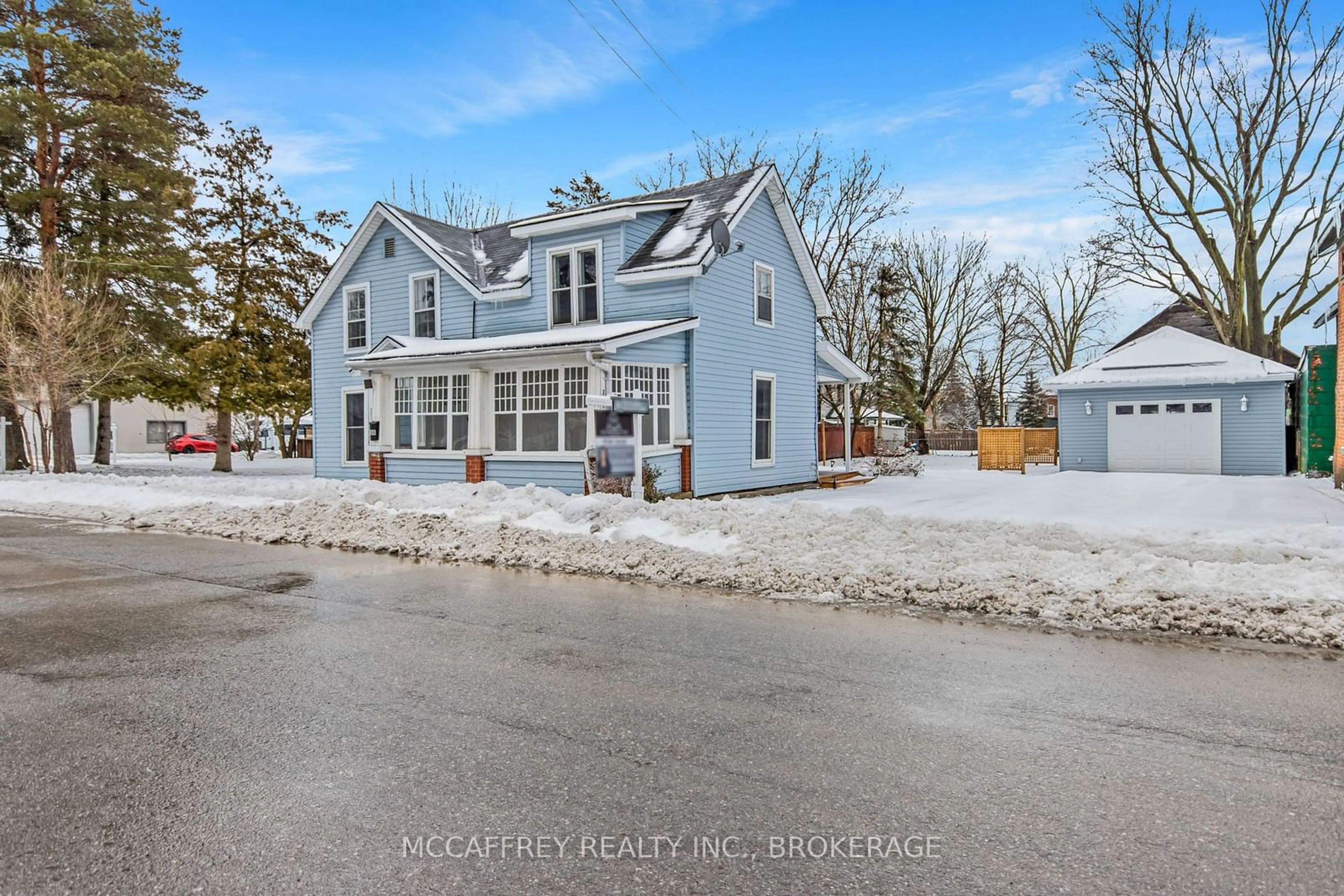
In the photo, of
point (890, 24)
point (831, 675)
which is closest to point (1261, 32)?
point (890, 24)

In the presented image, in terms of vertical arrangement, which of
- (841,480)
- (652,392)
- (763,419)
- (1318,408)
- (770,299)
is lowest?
(841,480)

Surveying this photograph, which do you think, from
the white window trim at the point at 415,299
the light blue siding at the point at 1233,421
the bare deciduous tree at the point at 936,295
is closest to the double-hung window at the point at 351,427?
the white window trim at the point at 415,299

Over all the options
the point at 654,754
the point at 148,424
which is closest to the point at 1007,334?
the point at 654,754

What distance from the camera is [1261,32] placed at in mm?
23188

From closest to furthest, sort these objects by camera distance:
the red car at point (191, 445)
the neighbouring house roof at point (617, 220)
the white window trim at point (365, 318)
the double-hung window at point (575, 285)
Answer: the neighbouring house roof at point (617, 220)
the double-hung window at point (575, 285)
the white window trim at point (365, 318)
the red car at point (191, 445)

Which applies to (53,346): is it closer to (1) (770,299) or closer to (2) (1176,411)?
(1) (770,299)

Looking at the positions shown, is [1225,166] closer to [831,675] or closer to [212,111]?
[831,675]

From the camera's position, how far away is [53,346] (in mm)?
19156

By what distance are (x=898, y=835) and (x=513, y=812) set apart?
4.67 feet

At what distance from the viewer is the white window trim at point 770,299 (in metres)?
A: 16.7

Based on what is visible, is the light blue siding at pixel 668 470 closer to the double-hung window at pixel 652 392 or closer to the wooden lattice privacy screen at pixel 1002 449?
the double-hung window at pixel 652 392

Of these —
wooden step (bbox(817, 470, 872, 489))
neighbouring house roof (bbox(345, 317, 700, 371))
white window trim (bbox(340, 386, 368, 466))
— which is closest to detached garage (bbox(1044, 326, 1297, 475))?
wooden step (bbox(817, 470, 872, 489))

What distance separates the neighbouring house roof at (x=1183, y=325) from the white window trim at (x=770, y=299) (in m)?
23.5

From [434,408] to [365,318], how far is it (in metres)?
5.16
